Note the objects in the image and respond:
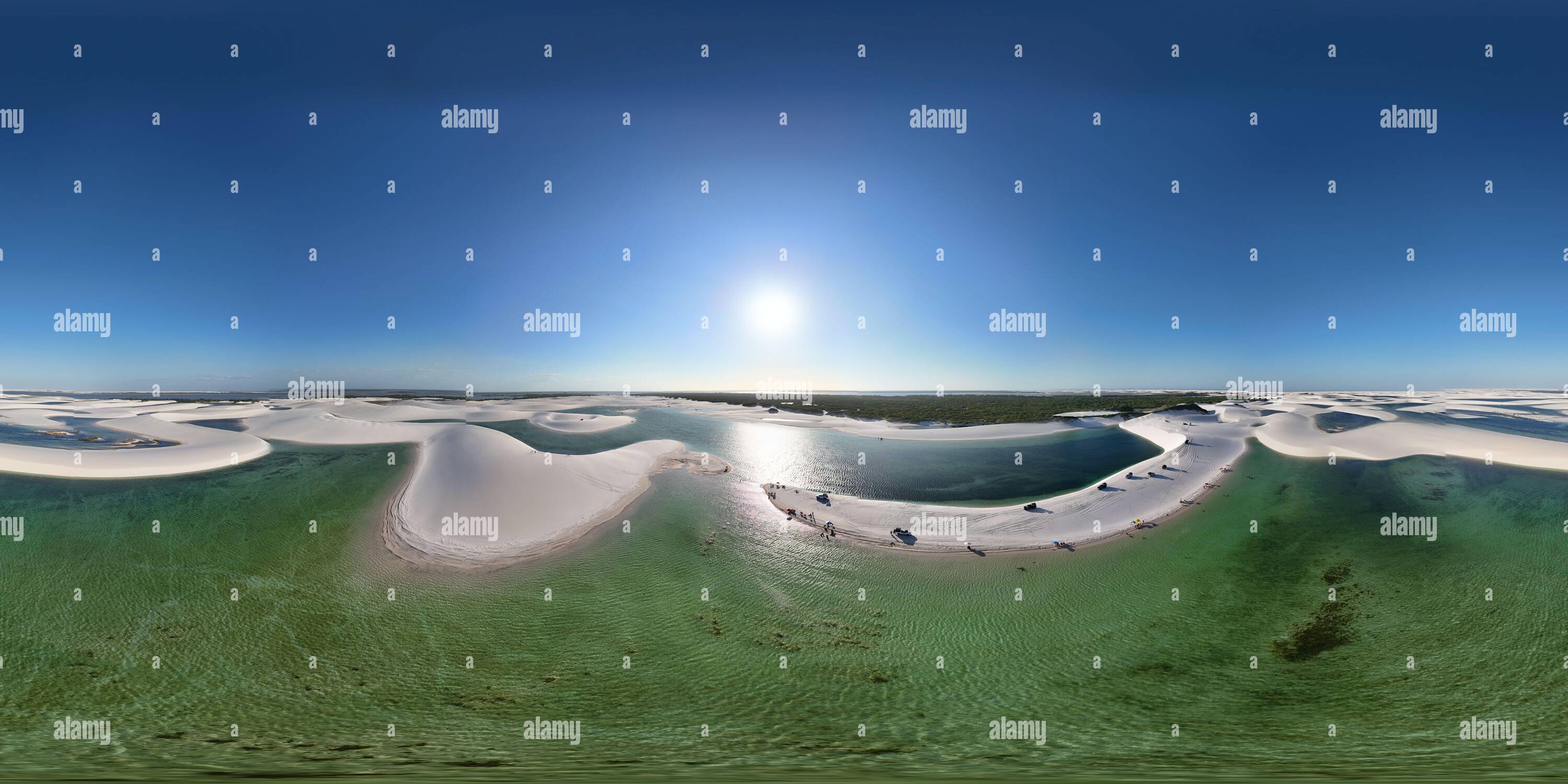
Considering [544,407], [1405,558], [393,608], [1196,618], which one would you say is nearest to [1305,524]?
[1405,558]

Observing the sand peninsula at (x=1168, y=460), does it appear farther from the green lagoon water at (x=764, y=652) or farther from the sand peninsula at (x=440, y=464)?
the sand peninsula at (x=440, y=464)

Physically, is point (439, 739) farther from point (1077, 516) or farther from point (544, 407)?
point (544, 407)

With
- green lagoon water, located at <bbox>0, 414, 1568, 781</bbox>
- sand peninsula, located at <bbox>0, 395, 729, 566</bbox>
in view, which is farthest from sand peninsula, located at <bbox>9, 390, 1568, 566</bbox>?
green lagoon water, located at <bbox>0, 414, 1568, 781</bbox>

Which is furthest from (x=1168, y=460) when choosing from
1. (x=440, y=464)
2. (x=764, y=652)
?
(x=440, y=464)

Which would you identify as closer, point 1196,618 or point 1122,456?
point 1196,618

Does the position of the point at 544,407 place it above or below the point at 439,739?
above
